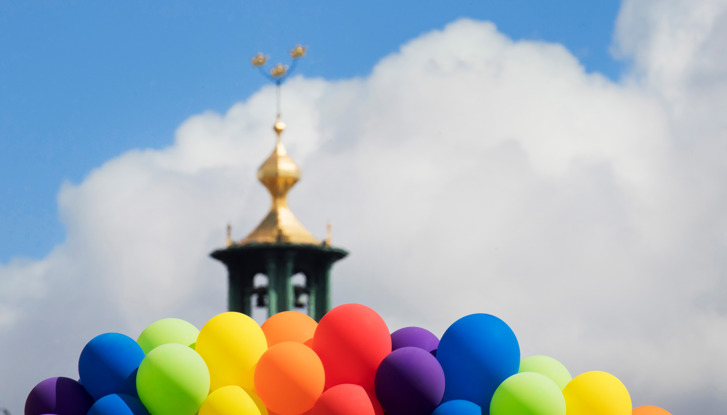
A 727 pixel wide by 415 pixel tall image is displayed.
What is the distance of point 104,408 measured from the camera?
19.6m

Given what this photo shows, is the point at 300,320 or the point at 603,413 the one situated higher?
the point at 300,320

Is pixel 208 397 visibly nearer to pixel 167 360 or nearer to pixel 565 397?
pixel 167 360

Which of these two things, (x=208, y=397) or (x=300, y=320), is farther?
(x=300, y=320)

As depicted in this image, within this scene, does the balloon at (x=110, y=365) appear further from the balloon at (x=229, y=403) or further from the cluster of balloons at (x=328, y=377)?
the balloon at (x=229, y=403)

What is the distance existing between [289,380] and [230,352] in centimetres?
100

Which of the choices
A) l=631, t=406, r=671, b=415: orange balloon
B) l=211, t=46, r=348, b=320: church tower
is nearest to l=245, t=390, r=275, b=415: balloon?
l=631, t=406, r=671, b=415: orange balloon

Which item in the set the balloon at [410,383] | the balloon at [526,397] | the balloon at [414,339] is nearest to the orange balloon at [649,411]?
the balloon at [526,397]

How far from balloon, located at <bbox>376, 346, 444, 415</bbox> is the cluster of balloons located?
0.01 m

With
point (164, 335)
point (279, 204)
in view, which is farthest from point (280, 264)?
point (164, 335)

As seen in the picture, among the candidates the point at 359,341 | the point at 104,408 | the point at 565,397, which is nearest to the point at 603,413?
the point at 565,397

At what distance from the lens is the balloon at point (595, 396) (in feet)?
66.7

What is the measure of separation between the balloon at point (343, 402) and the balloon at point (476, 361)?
3.79 ft

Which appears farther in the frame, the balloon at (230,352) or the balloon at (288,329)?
the balloon at (288,329)

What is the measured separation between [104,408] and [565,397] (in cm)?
586
